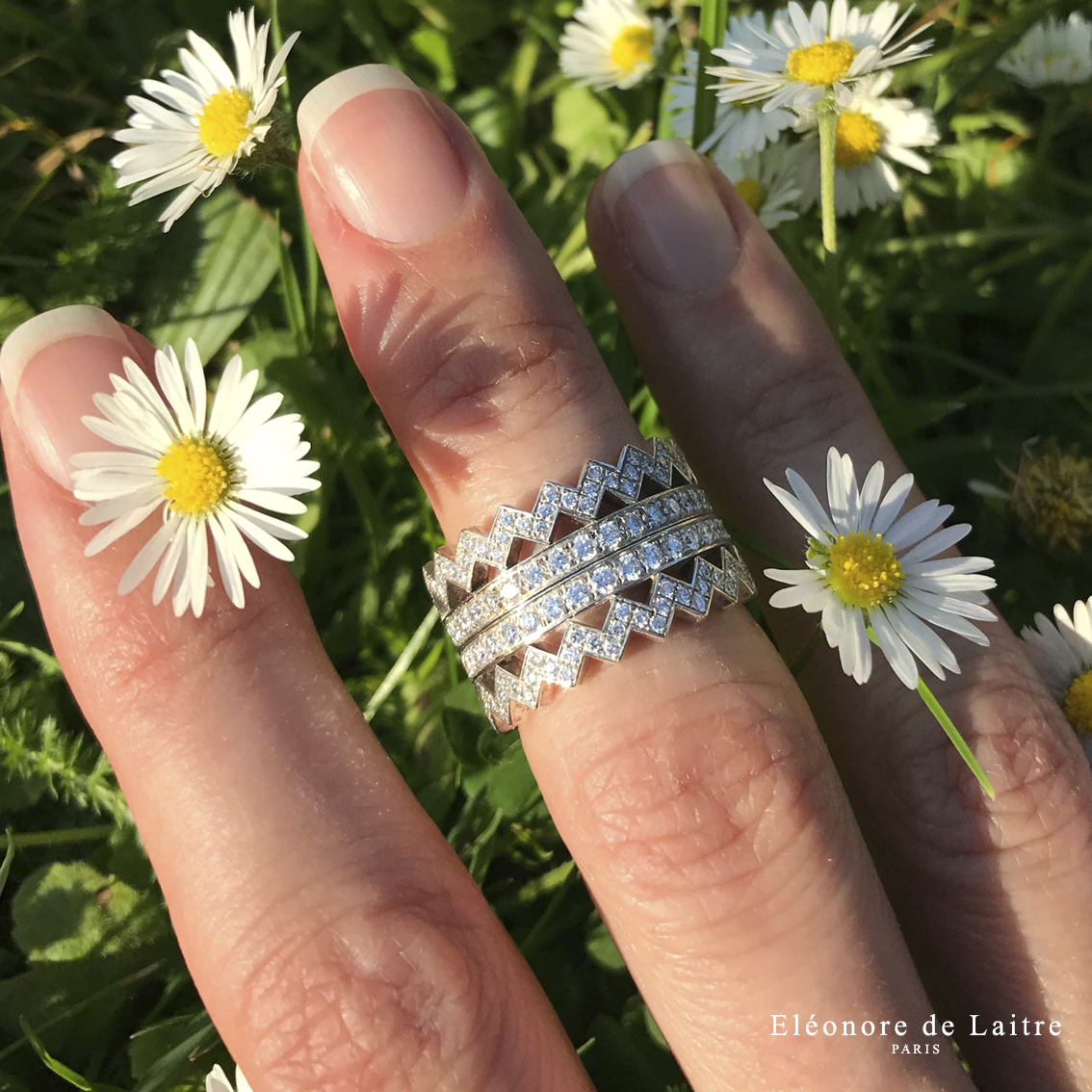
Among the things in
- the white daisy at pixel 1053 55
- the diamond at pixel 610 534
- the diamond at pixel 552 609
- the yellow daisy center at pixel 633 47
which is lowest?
the diamond at pixel 552 609

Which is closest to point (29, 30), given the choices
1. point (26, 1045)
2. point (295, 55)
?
point (295, 55)

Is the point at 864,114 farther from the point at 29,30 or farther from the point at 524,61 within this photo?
the point at 29,30

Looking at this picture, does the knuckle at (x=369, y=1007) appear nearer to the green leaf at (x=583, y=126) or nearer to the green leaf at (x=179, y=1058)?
the green leaf at (x=179, y=1058)

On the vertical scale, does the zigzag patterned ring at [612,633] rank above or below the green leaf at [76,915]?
above

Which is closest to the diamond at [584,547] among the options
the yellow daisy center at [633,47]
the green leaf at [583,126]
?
the green leaf at [583,126]

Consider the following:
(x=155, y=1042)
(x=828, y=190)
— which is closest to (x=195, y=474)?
(x=155, y=1042)

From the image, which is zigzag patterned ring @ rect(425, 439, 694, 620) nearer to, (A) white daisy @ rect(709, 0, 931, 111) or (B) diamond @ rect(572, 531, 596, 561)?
(B) diamond @ rect(572, 531, 596, 561)

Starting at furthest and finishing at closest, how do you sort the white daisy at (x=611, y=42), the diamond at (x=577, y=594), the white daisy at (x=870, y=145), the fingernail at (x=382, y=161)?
1. the white daisy at (x=611, y=42)
2. the white daisy at (x=870, y=145)
3. the fingernail at (x=382, y=161)
4. the diamond at (x=577, y=594)
